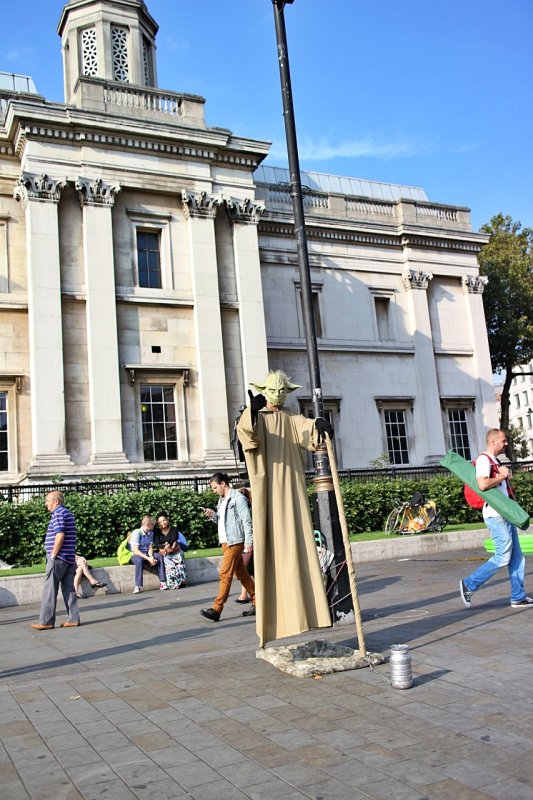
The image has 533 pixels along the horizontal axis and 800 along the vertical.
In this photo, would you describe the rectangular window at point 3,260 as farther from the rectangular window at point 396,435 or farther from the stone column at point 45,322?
the rectangular window at point 396,435

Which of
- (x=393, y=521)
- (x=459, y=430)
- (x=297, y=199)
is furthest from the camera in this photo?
(x=459, y=430)

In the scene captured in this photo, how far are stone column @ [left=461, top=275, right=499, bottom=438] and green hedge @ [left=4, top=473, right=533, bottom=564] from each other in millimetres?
11038

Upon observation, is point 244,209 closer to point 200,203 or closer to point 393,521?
point 200,203

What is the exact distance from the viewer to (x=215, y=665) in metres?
6.73

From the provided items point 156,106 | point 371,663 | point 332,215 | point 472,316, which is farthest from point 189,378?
point 371,663

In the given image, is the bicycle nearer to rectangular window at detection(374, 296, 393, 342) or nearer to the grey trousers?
the grey trousers

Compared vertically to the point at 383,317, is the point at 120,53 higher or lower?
higher

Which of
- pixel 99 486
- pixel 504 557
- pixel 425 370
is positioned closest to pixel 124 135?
pixel 99 486

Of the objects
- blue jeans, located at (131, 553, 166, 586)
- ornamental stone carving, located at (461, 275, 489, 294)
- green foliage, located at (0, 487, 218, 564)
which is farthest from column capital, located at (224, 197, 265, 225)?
blue jeans, located at (131, 553, 166, 586)

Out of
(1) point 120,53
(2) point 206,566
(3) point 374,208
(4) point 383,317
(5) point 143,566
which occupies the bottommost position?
(2) point 206,566

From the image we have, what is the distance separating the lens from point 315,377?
29.0 feet

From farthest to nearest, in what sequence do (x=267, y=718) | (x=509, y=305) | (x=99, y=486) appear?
1. (x=509, y=305)
2. (x=99, y=486)
3. (x=267, y=718)

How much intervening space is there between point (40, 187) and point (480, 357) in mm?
18290

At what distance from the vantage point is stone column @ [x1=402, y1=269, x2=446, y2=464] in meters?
27.9
